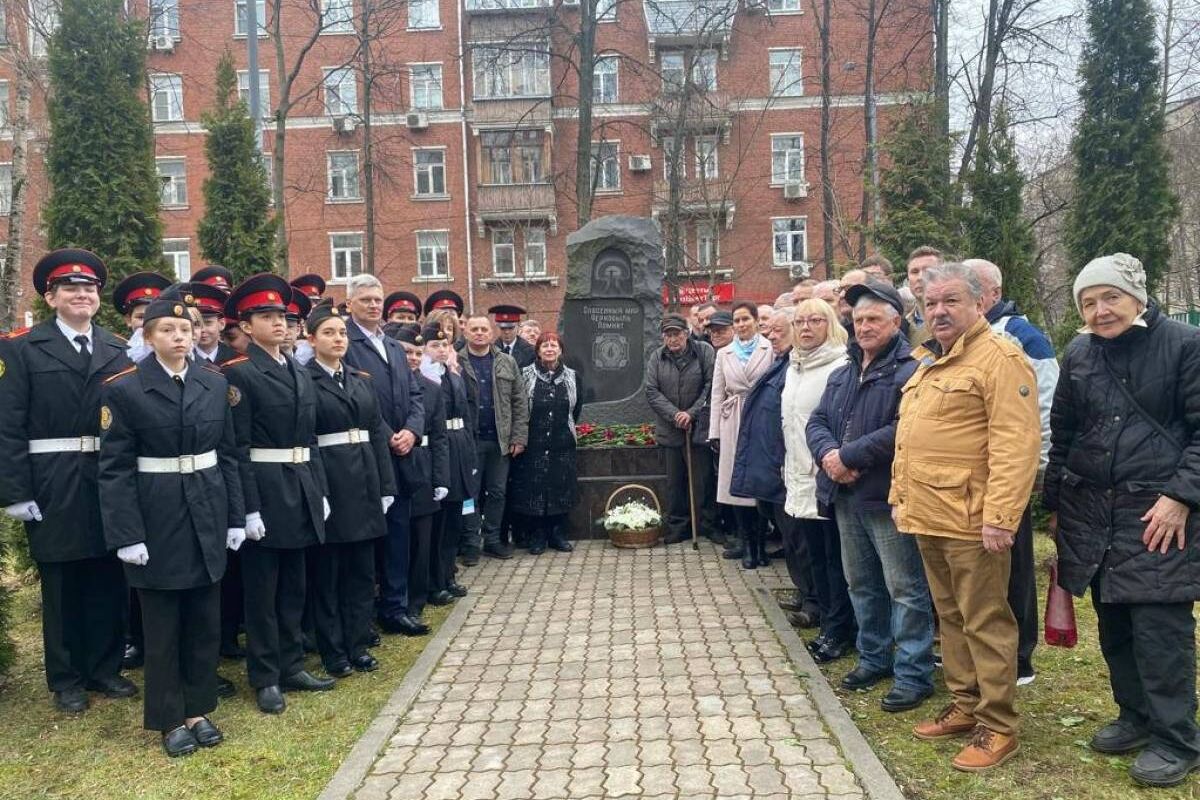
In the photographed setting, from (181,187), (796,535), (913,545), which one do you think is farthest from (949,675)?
(181,187)

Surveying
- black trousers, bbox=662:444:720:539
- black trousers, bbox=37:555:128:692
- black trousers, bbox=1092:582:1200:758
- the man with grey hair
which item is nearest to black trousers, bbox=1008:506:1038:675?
the man with grey hair

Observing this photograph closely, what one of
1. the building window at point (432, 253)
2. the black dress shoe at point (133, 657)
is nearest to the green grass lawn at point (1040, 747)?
the black dress shoe at point (133, 657)

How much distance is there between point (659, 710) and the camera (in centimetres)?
440

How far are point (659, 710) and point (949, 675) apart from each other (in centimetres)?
131

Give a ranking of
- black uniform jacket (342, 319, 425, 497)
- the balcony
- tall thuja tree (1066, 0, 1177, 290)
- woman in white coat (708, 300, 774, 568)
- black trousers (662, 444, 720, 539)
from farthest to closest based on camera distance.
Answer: the balcony
tall thuja tree (1066, 0, 1177, 290)
black trousers (662, 444, 720, 539)
woman in white coat (708, 300, 774, 568)
black uniform jacket (342, 319, 425, 497)

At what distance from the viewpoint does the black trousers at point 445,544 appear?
6.73 m

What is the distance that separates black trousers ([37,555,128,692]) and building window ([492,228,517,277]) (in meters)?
26.4

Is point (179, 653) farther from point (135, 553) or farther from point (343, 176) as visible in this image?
point (343, 176)

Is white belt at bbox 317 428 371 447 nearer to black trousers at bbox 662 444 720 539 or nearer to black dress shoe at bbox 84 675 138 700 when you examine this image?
black dress shoe at bbox 84 675 138 700

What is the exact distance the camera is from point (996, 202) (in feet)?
28.4

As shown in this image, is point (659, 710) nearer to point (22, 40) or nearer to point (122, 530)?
point (122, 530)

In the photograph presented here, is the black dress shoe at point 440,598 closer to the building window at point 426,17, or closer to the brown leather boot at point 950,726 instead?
the brown leather boot at point 950,726

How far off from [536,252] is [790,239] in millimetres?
8394

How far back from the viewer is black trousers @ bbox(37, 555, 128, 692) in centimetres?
480
